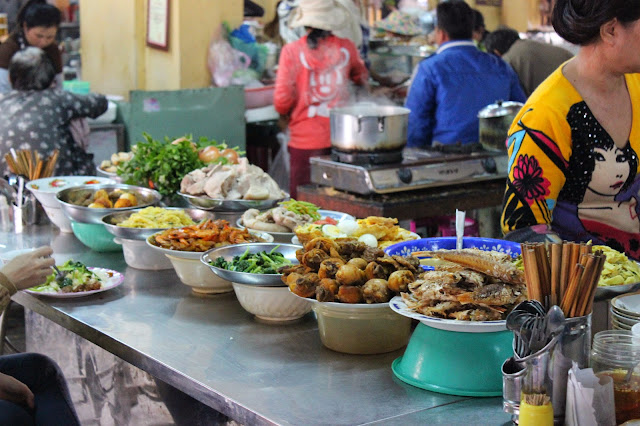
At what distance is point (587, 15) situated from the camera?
7.80 ft

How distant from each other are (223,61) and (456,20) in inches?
99.8

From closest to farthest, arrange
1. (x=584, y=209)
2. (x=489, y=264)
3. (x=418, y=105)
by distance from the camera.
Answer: (x=489, y=264), (x=584, y=209), (x=418, y=105)

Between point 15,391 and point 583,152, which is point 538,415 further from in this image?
point 15,391

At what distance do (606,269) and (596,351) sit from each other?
1.70 feet

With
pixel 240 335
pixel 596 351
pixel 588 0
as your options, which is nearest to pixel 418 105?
pixel 588 0

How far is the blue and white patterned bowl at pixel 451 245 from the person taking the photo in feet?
7.75

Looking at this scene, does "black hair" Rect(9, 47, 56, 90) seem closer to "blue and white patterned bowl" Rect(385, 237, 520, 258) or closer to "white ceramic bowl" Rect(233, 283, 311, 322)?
"white ceramic bowl" Rect(233, 283, 311, 322)

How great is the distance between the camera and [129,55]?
302 inches

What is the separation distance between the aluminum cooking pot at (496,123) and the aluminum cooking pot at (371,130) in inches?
27.8

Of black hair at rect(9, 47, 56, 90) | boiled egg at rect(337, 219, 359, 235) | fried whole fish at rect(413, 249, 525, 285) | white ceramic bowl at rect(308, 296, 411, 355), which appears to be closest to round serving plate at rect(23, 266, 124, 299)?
boiled egg at rect(337, 219, 359, 235)

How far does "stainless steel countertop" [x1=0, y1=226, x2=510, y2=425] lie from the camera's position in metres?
1.80

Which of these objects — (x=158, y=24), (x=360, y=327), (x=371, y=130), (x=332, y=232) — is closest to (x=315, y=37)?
(x=158, y=24)

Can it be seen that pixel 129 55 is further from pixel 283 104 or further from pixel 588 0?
pixel 588 0

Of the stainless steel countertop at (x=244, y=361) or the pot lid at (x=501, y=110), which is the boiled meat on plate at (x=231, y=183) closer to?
the stainless steel countertop at (x=244, y=361)
